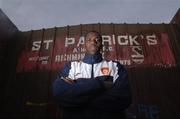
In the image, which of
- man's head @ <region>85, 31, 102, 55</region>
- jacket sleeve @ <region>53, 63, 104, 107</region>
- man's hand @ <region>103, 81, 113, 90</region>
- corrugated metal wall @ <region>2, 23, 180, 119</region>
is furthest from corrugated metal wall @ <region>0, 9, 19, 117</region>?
man's hand @ <region>103, 81, 113, 90</region>

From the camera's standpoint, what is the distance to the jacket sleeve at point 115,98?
71.5 inches

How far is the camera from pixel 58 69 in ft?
21.0

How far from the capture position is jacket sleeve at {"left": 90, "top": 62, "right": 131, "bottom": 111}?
5.96 feet

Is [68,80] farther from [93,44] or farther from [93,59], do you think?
[93,44]

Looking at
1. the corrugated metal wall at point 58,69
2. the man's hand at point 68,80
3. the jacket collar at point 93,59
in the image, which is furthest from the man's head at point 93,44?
the corrugated metal wall at point 58,69

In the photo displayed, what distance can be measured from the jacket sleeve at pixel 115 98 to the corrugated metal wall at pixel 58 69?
12.7ft

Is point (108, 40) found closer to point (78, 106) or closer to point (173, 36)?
point (173, 36)

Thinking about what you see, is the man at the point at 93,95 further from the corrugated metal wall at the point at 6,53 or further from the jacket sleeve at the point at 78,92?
the corrugated metal wall at the point at 6,53

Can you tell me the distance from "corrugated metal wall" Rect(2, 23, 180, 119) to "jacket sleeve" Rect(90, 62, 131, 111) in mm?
3873

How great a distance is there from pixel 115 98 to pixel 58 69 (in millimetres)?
4643

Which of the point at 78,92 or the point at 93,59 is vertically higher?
the point at 93,59

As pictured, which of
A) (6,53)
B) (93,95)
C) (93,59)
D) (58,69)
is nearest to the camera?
(93,95)

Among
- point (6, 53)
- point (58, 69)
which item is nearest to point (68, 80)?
point (58, 69)

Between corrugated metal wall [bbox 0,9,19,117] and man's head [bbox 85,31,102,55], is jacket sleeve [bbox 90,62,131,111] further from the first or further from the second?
corrugated metal wall [bbox 0,9,19,117]
